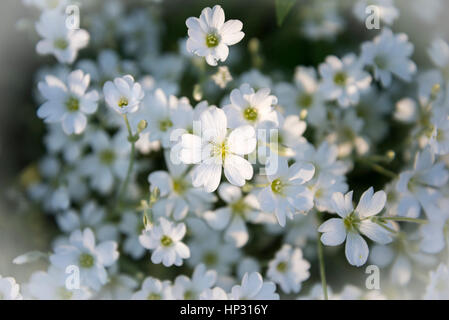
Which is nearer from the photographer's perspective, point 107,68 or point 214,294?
point 214,294

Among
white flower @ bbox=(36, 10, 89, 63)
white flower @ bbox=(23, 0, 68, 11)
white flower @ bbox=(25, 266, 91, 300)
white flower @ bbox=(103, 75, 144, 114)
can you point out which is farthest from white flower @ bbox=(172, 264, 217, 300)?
white flower @ bbox=(23, 0, 68, 11)

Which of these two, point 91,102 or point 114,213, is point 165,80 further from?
point 114,213

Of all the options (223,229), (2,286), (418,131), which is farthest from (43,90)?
(418,131)

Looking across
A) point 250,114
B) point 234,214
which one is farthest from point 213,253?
point 250,114

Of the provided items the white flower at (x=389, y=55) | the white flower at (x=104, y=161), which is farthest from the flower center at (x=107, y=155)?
the white flower at (x=389, y=55)

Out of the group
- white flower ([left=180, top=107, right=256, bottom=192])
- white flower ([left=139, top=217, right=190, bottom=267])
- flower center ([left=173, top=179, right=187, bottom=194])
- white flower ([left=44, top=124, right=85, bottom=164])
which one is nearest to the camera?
white flower ([left=180, top=107, right=256, bottom=192])

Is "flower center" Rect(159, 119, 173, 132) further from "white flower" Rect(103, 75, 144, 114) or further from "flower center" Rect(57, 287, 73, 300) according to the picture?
"flower center" Rect(57, 287, 73, 300)

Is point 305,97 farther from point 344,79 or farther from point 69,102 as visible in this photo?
point 69,102
